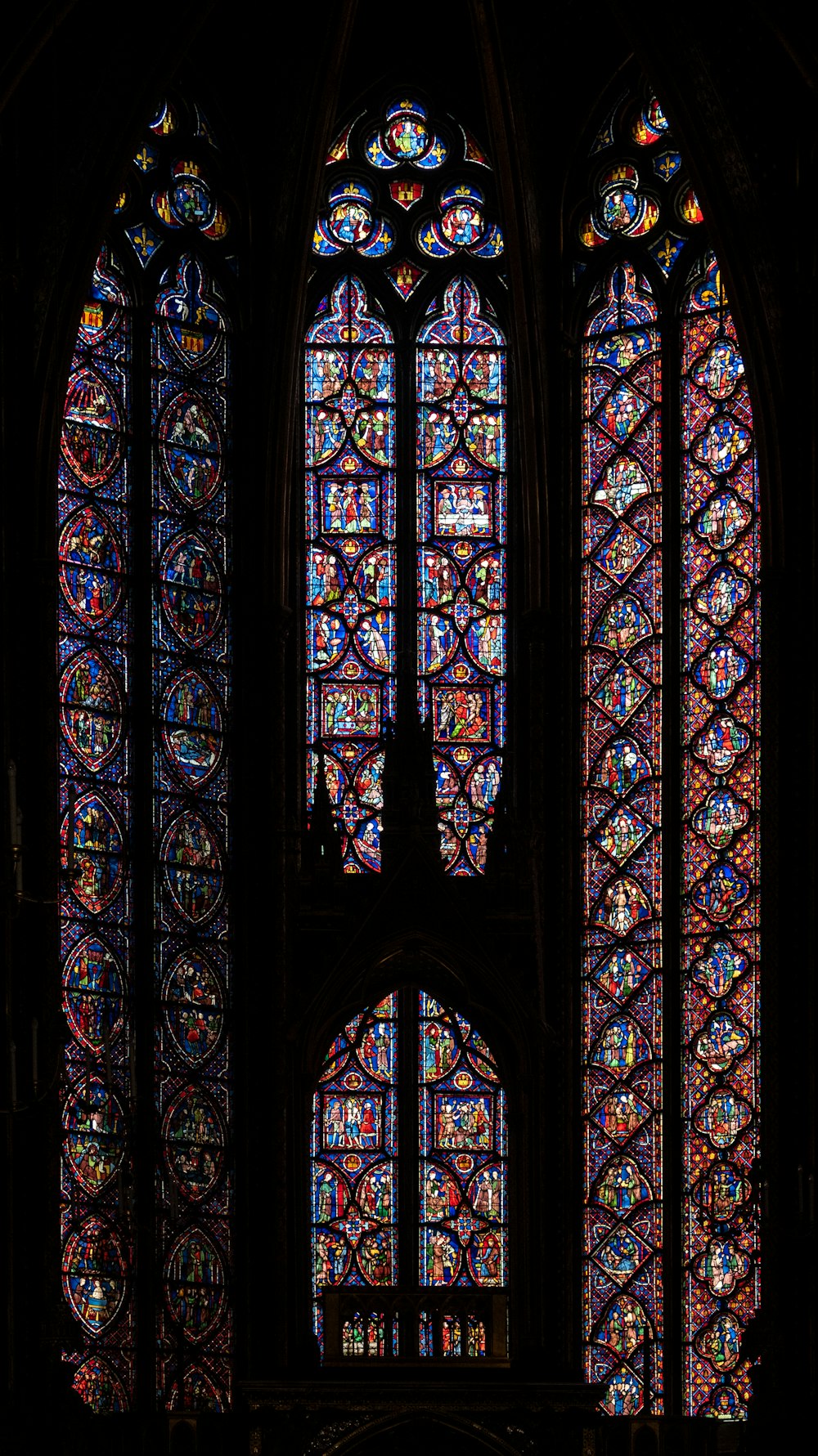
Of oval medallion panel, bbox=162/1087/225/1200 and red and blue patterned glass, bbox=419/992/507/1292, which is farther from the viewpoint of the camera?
red and blue patterned glass, bbox=419/992/507/1292

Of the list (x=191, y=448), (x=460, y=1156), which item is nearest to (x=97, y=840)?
(x=191, y=448)

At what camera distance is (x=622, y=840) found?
88.2ft

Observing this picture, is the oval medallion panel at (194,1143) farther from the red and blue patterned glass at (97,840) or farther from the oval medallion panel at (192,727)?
the oval medallion panel at (192,727)

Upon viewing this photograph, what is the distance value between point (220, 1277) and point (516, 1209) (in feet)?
6.01

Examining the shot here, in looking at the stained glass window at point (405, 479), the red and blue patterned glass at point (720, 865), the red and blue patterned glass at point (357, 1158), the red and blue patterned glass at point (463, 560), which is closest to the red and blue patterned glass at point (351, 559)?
the stained glass window at point (405, 479)

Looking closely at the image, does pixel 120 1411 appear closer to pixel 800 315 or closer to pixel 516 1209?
pixel 516 1209

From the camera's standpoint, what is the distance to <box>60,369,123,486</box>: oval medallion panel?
26781 mm

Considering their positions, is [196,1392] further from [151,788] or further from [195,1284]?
[151,788]

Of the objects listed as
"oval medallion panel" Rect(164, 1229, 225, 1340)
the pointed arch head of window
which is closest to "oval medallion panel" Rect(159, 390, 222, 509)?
the pointed arch head of window

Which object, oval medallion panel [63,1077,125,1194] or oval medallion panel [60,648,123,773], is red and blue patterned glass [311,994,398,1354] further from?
oval medallion panel [60,648,123,773]

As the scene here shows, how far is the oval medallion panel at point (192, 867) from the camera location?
26.5 m

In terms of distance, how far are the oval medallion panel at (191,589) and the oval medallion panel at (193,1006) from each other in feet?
6.77

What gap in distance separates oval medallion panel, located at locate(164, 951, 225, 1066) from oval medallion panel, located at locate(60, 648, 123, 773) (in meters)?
1.35

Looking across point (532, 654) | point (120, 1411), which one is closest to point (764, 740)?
point (532, 654)
